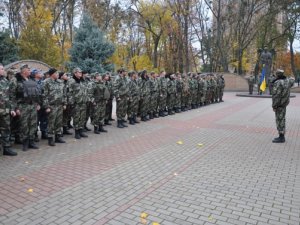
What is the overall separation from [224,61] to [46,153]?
32.0 m

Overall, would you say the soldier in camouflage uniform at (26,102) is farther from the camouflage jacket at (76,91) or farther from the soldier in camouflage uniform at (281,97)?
the soldier in camouflage uniform at (281,97)

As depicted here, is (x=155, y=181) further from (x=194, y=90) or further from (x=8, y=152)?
(x=194, y=90)

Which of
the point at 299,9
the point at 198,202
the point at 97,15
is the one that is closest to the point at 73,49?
the point at 97,15

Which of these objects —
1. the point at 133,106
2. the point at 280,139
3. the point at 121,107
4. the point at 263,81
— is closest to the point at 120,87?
the point at 121,107

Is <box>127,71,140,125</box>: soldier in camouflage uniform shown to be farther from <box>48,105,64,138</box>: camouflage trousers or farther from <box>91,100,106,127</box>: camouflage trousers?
<box>48,105,64,138</box>: camouflage trousers

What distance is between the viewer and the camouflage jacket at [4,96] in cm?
721

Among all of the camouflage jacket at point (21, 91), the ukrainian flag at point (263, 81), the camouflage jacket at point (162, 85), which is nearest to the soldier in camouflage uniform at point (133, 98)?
the camouflage jacket at point (162, 85)

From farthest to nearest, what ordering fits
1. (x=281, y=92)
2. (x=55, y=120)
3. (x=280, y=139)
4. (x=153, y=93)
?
(x=153, y=93)
(x=280, y=139)
(x=281, y=92)
(x=55, y=120)

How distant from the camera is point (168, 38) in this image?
Answer: 41.6m

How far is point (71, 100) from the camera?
9227 mm

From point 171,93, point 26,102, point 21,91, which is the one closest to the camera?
point 21,91

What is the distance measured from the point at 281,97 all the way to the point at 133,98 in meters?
5.06

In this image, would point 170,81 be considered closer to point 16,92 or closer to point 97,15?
point 16,92

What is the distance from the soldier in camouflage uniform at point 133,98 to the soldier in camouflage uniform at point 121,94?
42cm
